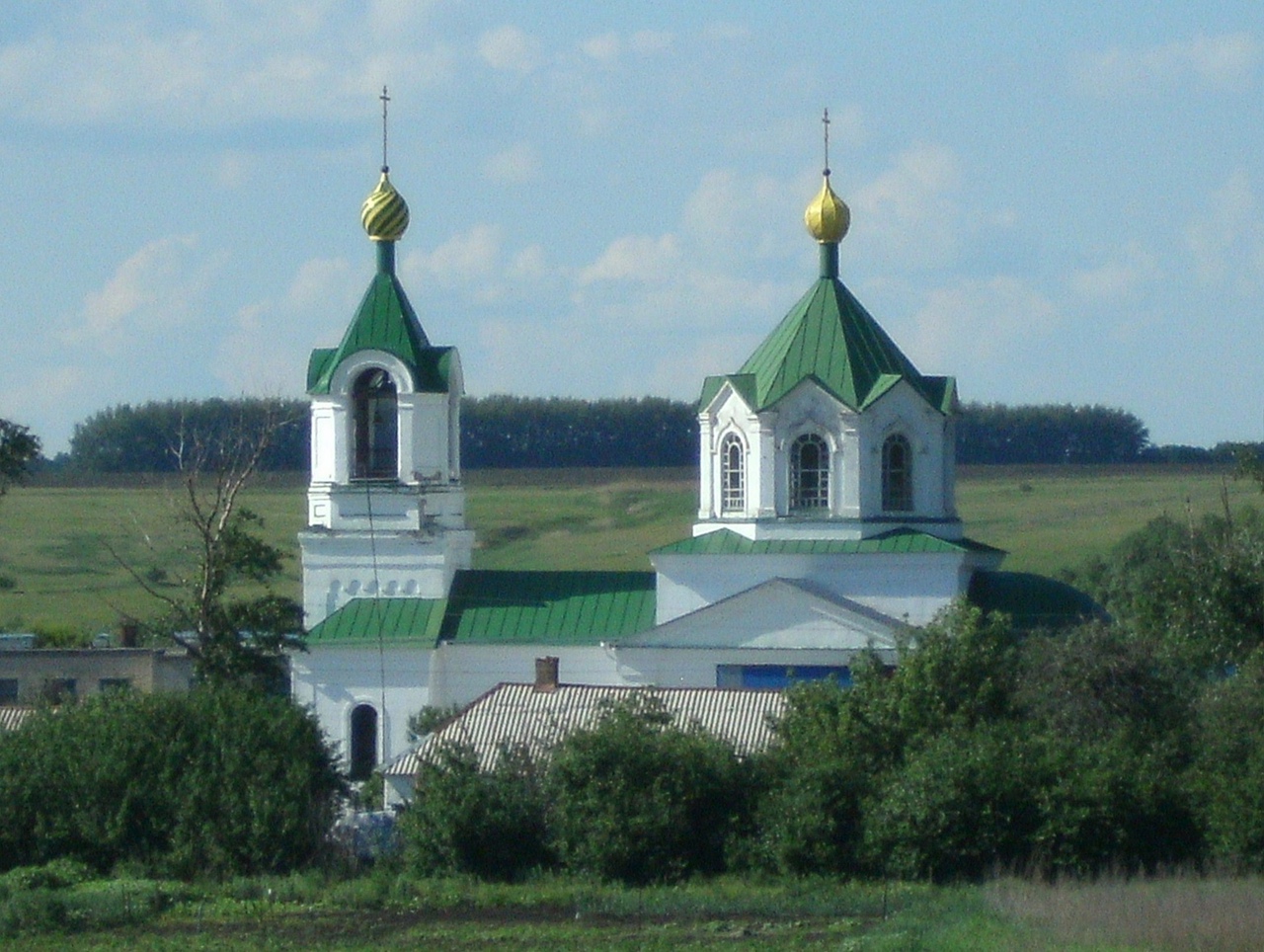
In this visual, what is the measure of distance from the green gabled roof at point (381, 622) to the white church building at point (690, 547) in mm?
35

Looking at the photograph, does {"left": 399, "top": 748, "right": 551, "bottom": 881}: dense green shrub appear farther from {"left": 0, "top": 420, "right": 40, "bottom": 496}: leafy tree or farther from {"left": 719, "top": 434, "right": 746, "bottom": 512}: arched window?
{"left": 719, "top": 434, "right": 746, "bottom": 512}: arched window

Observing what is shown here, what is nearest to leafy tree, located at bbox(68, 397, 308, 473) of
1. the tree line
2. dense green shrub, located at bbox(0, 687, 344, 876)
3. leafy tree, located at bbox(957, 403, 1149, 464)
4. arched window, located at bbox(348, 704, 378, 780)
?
the tree line

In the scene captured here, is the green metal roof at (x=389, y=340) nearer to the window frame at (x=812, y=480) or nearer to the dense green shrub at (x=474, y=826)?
the window frame at (x=812, y=480)

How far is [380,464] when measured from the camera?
36.8 metres

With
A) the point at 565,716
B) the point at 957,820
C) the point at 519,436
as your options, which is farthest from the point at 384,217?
the point at 519,436

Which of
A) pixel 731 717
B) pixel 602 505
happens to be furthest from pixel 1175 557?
pixel 602 505

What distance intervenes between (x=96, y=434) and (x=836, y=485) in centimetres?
3335

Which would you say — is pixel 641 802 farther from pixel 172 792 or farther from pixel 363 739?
pixel 363 739

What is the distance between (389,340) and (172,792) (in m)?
11.9

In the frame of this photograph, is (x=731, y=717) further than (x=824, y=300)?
No

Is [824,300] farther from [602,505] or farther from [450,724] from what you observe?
[602,505]

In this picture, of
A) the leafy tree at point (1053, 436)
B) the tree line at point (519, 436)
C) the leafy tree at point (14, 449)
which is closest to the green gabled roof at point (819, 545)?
the leafy tree at point (14, 449)

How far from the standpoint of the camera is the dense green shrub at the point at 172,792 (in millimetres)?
25484

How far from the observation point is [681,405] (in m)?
63.9
